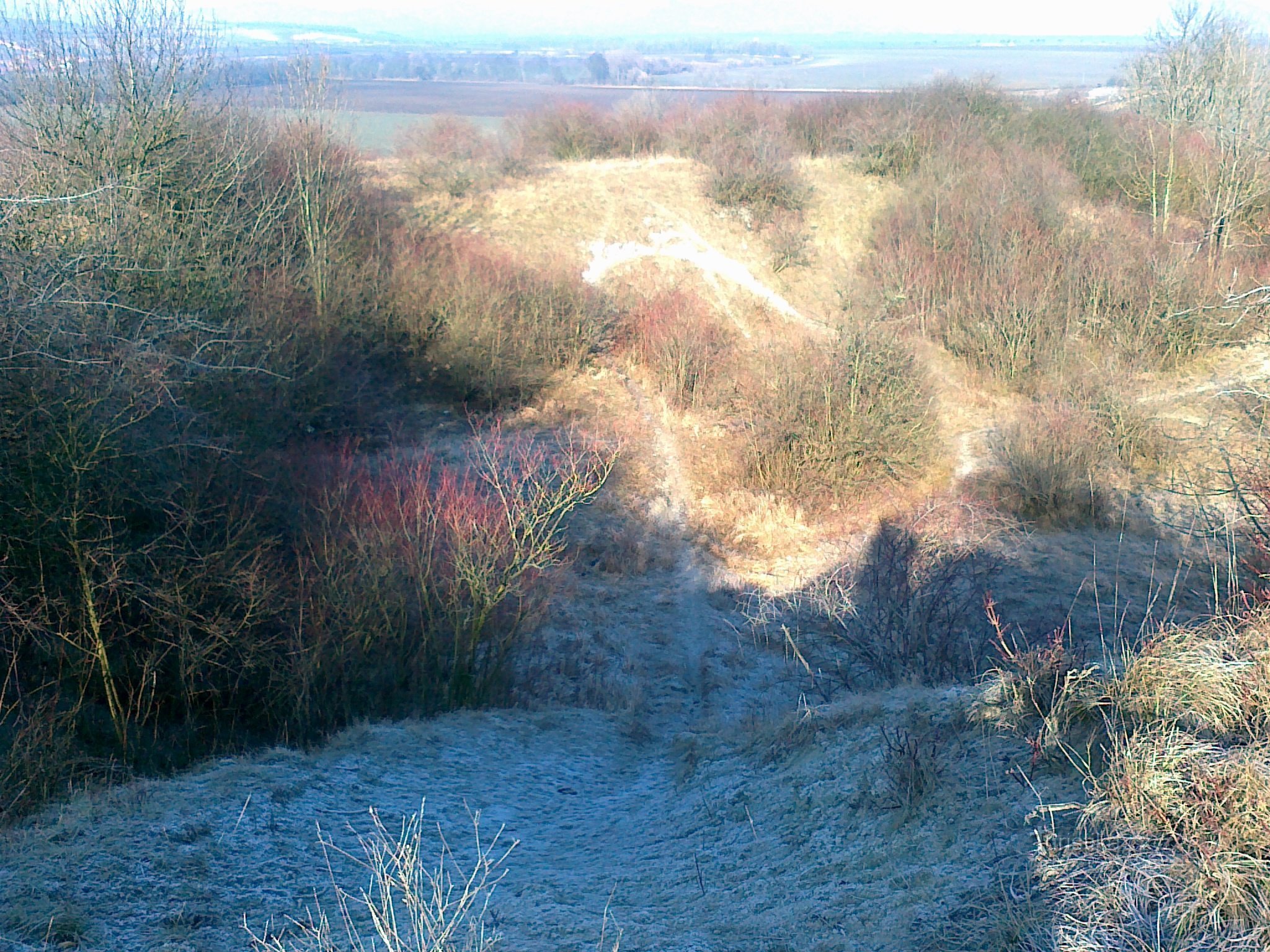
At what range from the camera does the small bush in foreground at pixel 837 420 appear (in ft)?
52.5

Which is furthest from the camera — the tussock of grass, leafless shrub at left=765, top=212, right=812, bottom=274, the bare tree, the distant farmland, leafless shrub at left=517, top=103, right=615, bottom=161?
the distant farmland

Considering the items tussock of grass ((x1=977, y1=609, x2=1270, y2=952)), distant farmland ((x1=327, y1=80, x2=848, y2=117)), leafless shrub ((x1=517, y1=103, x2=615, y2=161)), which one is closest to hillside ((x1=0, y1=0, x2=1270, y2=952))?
tussock of grass ((x1=977, y1=609, x2=1270, y2=952))

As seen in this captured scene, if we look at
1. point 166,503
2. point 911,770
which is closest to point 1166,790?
point 911,770

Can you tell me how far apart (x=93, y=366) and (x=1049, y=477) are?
1337 centimetres

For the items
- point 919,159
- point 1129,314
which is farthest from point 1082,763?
point 919,159

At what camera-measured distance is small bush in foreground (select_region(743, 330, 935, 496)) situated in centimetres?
1599

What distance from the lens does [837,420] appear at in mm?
16062

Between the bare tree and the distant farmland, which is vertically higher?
the distant farmland

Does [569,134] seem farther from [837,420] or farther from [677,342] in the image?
[837,420]

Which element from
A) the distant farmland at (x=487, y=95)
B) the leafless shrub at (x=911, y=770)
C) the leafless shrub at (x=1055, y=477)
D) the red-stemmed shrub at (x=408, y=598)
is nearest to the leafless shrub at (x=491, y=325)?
the distant farmland at (x=487, y=95)

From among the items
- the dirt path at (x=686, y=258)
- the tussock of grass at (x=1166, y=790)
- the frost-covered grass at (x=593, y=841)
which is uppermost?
the dirt path at (x=686, y=258)

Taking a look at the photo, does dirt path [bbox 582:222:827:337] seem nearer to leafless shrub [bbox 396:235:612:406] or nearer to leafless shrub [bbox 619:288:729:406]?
leafless shrub [bbox 619:288:729:406]

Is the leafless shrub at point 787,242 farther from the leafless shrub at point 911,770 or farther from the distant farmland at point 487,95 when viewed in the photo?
the leafless shrub at point 911,770

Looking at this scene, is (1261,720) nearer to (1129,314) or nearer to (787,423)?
(787,423)
